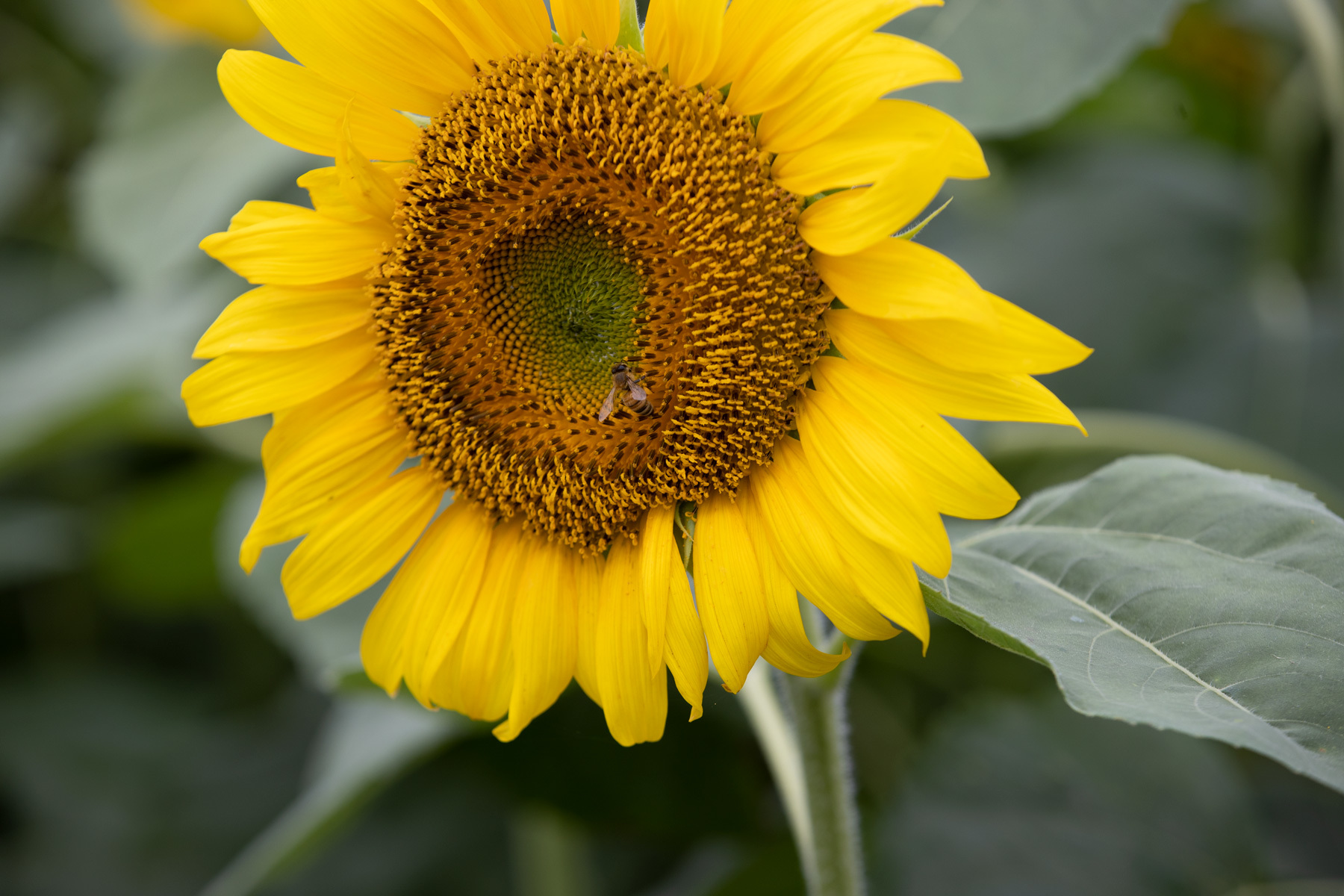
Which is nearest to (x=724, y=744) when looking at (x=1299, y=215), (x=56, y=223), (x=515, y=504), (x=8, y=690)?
(x=515, y=504)

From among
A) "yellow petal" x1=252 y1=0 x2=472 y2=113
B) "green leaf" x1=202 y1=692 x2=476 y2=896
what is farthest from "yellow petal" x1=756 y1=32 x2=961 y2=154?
"green leaf" x1=202 y1=692 x2=476 y2=896

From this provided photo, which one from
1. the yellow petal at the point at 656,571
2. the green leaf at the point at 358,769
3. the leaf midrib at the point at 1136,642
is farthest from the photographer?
the green leaf at the point at 358,769

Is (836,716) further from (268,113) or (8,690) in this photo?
(8,690)

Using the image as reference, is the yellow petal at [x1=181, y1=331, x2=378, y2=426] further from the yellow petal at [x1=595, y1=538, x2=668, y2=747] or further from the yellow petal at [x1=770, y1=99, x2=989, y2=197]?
the yellow petal at [x1=770, y1=99, x2=989, y2=197]

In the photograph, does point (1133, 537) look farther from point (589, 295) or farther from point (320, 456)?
point (320, 456)

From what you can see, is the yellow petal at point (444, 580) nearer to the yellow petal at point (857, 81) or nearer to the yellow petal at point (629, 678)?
the yellow petal at point (629, 678)

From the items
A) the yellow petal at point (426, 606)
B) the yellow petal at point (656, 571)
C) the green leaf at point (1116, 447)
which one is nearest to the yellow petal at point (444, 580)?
the yellow petal at point (426, 606)
